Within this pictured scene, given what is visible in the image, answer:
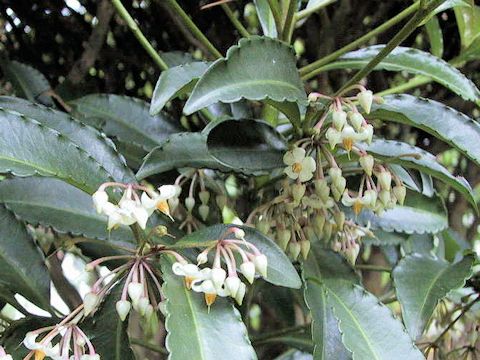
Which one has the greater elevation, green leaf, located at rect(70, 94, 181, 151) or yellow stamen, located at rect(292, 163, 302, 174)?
green leaf, located at rect(70, 94, 181, 151)

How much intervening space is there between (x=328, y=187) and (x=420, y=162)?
0.37 feet

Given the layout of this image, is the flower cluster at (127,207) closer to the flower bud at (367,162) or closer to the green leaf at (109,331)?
the green leaf at (109,331)

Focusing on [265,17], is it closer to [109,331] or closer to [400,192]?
[400,192]

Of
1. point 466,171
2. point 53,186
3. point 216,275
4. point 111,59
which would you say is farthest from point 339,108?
point 466,171

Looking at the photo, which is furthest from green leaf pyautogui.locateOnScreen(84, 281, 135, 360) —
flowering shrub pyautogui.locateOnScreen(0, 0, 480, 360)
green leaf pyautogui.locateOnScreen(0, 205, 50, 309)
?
green leaf pyautogui.locateOnScreen(0, 205, 50, 309)

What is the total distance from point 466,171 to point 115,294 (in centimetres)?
94

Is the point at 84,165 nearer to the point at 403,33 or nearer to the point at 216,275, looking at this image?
the point at 216,275

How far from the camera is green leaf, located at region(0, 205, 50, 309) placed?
28.6 inches

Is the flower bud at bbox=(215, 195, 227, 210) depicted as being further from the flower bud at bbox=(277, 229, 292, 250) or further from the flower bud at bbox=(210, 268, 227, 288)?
the flower bud at bbox=(210, 268, 227, 288)

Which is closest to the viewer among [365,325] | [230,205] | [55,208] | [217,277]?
[217,277]

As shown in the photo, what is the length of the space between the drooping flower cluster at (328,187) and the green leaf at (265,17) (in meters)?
0.18

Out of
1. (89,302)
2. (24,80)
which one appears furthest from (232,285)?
(24,80)

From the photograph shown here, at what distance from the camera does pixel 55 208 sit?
0.78 meters

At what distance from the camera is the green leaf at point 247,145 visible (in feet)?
2.35
